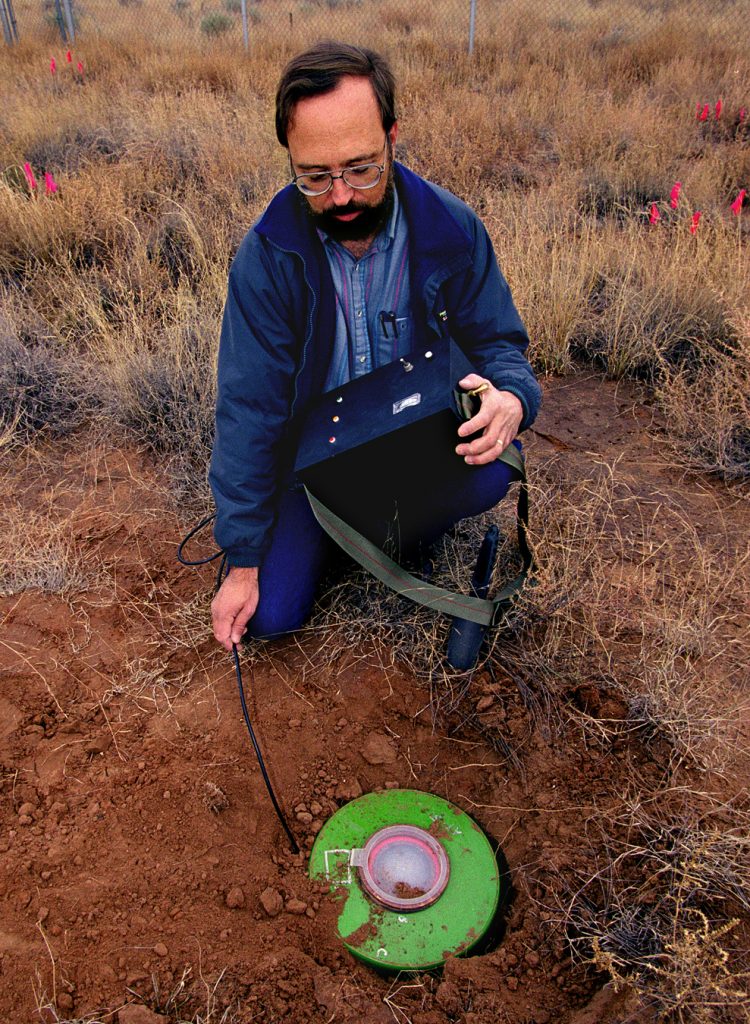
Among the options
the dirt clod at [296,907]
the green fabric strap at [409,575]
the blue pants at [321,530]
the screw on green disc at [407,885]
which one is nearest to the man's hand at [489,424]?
the green fabric strap at [409,575]

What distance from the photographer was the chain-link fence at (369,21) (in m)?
10.3

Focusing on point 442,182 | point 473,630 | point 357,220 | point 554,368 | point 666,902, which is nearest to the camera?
point 666,902

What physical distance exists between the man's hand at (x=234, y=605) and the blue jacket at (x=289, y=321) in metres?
0.05

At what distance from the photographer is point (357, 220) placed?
197 cm

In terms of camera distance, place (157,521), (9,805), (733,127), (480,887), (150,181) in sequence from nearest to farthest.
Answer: (480,887) → (9,805) → (157,521) → (150,181) → (733,127)

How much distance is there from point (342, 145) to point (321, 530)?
1.13 meters

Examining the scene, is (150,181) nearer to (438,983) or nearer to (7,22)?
(438,983)

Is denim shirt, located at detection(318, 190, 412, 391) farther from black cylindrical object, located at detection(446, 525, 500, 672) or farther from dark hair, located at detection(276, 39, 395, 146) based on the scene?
black cylindrical object, located at detection(446, 525, 500, 672)

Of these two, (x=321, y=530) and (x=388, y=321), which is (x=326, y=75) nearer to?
(x=388, y=321)

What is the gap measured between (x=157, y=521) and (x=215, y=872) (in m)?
1.39

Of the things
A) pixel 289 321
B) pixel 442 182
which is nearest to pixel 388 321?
pixel 289 321

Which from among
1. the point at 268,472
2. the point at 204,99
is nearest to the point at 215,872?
the point at 268,472

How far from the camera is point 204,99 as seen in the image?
6.88 metres

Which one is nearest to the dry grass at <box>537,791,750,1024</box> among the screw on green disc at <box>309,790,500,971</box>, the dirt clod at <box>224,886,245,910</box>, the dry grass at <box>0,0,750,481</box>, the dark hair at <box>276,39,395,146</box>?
the screw on green disc at <box>309,790,500,971</box>
